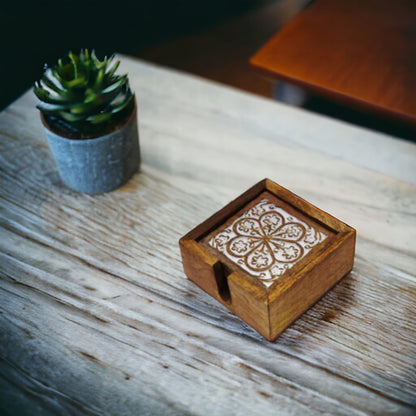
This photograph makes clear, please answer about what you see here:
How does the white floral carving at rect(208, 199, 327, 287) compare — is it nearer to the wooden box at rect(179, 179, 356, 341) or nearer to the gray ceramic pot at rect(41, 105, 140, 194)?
the wooden box at rect(179, 179, 356, 341)

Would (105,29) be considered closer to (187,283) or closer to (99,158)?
(99,158)

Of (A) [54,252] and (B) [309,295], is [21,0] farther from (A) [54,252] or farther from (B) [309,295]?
(B) [309,295]

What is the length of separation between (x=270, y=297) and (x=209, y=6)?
89.9 inches

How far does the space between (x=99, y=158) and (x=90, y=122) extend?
0.08 meters

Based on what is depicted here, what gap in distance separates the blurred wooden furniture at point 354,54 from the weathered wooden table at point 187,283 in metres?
0.11

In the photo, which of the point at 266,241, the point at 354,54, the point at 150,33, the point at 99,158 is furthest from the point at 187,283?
the point at 150,33

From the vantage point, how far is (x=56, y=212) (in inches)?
40.0

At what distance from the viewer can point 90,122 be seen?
2.99 ft

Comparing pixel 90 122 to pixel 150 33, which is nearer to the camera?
pixel 90 122

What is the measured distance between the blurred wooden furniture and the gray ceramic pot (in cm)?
47

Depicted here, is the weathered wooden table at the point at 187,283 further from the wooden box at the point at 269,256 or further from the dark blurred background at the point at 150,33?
the dark blurred background at the point at 150,33

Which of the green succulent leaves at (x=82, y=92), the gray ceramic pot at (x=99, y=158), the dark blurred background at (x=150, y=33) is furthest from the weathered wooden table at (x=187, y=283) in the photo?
the dark blurred background at (x=150, y=33)

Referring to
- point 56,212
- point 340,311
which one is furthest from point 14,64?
point 340,311

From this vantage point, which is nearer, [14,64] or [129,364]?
[129,364]
